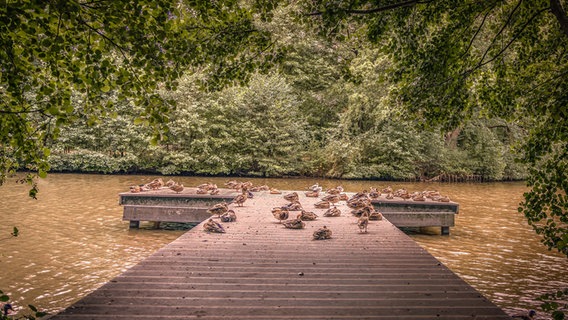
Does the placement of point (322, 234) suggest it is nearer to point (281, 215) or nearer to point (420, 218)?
point (281, 215)

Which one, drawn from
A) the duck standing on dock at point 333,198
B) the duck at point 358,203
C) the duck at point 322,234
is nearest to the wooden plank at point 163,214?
the duck standing on dock at point 333,198

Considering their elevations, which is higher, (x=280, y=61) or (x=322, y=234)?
(x=280, y=61)

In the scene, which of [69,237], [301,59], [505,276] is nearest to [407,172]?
[301,59]

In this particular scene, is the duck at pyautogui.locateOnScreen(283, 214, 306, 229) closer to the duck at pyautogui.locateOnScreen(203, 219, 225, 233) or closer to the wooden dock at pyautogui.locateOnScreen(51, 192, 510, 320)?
the wooden dock at pyautogui.locateOnScreen(51, 192, 510, 320)

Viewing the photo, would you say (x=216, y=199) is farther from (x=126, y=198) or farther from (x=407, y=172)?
(x=407, y=172)

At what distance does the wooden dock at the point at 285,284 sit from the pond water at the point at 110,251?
7.12ft

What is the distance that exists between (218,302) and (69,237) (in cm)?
829

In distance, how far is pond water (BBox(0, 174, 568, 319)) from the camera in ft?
24.7

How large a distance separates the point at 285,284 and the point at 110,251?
653 centimetres

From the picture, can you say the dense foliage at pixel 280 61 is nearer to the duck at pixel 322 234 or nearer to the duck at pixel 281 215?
the duck at pixel 322 234

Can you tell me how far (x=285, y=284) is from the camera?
529 centimetres

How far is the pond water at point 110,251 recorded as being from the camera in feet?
24.7

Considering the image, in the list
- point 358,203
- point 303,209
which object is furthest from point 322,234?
point 358,203

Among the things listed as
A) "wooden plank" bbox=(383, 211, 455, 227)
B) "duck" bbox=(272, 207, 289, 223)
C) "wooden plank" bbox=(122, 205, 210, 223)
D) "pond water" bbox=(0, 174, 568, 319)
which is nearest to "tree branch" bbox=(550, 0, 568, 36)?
"pond water" bbox=(0, 174, 568, 319)
